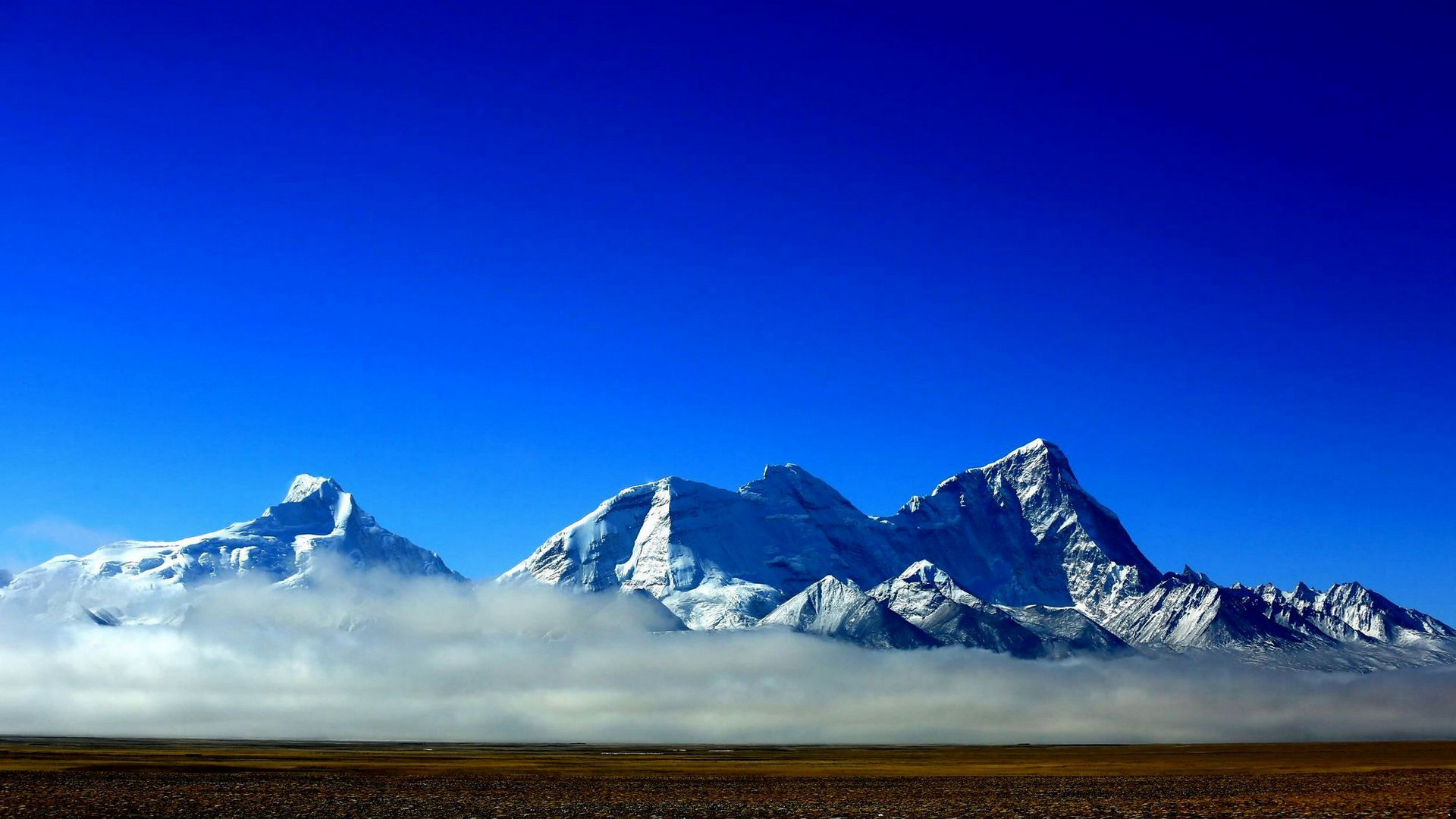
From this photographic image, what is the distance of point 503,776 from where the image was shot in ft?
479

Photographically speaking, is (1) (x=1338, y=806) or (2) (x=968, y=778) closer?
(1) (x=1338, y=806)

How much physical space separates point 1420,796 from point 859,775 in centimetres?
6619

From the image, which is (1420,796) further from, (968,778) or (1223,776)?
(968,778)

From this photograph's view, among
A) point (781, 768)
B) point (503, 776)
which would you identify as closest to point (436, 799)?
point (503, 776)

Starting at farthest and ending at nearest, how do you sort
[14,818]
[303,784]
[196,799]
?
[303,784], [196,799], [14,818]

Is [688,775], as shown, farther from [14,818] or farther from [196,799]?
[14,818]

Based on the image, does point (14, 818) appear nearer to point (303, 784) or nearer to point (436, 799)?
point (436, 799)

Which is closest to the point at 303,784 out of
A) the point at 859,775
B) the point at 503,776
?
the point at 503,776

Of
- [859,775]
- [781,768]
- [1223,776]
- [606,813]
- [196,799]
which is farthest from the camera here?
[781,768]

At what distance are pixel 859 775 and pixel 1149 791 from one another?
4591 cm

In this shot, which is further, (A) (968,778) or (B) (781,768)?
(B) (781,768)

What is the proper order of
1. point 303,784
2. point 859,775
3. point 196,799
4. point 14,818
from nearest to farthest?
point 14,818
point 196,799
point 303,784
point 859,775

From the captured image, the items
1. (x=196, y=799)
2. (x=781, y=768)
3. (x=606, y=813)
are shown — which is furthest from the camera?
(x=781, y=768)

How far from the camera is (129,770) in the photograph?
154500 mm
